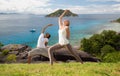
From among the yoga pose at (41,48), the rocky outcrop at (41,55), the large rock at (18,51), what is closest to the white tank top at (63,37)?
the yoga pose at (41,48)

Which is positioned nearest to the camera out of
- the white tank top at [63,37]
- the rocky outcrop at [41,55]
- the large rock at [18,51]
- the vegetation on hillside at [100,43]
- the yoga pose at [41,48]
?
the white tank top at [63,37]

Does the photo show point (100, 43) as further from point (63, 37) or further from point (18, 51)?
point (63, 37)

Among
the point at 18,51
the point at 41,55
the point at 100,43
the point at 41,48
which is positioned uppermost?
the point at 41,48

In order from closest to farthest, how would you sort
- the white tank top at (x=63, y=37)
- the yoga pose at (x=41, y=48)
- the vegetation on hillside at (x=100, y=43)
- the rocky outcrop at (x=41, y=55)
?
1. the white tank top at (x=63, y=37)
2. the yoga pose at (x=41, y=48)
3. the rocky outcrop at (x=41, y=55)
4. the vegetation on hillside at (x=100, y=43)

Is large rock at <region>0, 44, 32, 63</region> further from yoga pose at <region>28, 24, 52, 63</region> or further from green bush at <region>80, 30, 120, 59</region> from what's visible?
yoga pose at <region>28, 24, 52, 63</region>

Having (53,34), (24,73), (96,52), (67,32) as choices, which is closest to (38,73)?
(24,73)

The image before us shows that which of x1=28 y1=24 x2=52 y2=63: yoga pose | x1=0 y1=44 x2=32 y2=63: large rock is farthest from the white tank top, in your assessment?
x1=0 y1=44 x2=32 y2=63: large rock

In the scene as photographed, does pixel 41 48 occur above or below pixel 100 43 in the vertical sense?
above

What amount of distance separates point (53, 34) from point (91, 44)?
77.1 ft

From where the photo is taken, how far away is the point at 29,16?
12044 cm

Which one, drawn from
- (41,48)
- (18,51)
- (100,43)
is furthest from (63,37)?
(100,43)

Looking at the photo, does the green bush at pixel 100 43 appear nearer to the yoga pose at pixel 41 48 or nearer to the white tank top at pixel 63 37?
the yoga pose at pixel 41 48

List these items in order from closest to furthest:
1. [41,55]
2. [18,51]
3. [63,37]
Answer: [63,37]
[41,55]
[18,51]

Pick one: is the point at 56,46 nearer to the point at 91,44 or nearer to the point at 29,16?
the point at 91,44
